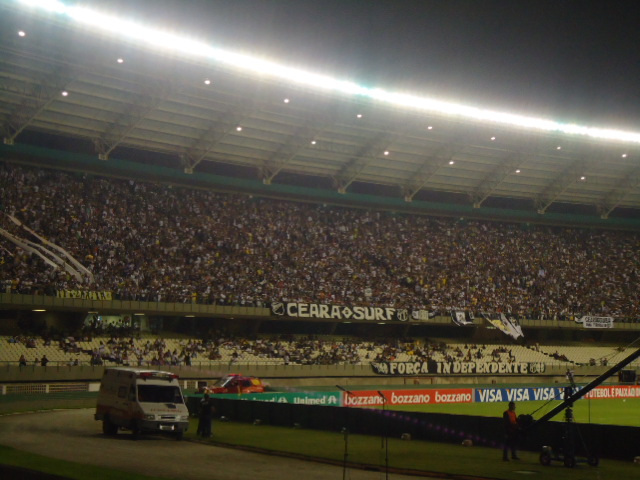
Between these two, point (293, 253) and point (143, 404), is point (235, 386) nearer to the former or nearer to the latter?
point (143, 404)

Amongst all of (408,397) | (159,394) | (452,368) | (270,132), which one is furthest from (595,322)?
(159,394)

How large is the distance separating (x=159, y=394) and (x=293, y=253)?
110ft

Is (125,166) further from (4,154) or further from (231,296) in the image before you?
(231,296)

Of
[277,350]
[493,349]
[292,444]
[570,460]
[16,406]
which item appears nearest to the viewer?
[570,460]

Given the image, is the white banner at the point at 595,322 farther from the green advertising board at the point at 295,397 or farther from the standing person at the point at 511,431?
the standing person at the point at 511,431

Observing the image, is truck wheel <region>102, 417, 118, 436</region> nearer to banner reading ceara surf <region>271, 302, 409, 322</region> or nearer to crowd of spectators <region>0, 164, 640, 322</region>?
crowd of spectators <region>0, 164, 640, 322</region>

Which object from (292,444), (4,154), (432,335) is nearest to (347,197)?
(432,335)

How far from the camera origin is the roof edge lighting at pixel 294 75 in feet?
129

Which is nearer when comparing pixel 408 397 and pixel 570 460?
pixel 570 460

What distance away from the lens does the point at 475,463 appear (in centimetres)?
1891

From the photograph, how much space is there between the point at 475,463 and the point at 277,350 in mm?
31119

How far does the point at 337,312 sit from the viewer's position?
52250mm

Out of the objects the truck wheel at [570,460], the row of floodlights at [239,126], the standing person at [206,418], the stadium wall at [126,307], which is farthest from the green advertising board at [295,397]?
the row of floodlights at [239,126]

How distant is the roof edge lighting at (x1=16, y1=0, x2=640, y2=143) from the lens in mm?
39281
